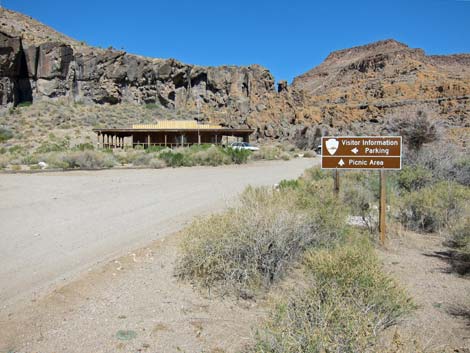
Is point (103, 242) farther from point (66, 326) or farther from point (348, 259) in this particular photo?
point (348, 259)

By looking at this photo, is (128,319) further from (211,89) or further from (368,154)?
(211,89)

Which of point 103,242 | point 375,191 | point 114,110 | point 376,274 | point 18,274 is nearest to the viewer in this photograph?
point 376,274

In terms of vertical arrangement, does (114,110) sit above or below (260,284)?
above

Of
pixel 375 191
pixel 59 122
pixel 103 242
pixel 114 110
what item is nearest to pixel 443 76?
pixel 114 110

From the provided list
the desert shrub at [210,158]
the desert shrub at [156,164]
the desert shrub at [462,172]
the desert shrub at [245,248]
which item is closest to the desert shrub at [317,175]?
the desert shrub at [462,172]

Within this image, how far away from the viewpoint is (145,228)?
7.76 meters

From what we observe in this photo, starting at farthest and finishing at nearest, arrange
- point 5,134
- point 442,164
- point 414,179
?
point 5,134 < point 442,164 < point 414,179

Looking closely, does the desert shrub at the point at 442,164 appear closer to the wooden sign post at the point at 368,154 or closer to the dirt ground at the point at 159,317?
the wooden sign post at the point at 368,154

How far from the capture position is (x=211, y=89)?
Answer: 75125mm

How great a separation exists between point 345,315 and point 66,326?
2.66m

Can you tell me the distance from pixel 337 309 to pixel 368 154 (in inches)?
183

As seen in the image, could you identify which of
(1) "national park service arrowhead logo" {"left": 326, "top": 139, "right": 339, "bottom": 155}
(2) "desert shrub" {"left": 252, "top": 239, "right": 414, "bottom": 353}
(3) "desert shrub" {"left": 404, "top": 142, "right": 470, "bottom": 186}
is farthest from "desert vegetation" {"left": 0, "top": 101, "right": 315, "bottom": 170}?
(2) "desert shrub" {"left": 252, "top": 239, "right": 414, "bottom": 353}

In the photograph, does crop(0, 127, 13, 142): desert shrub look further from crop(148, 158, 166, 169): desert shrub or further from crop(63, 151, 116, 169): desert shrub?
crop(148, 158, 166, 169): desert shrub

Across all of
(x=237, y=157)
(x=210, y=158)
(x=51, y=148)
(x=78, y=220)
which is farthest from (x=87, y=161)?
(x=51, y=148)
